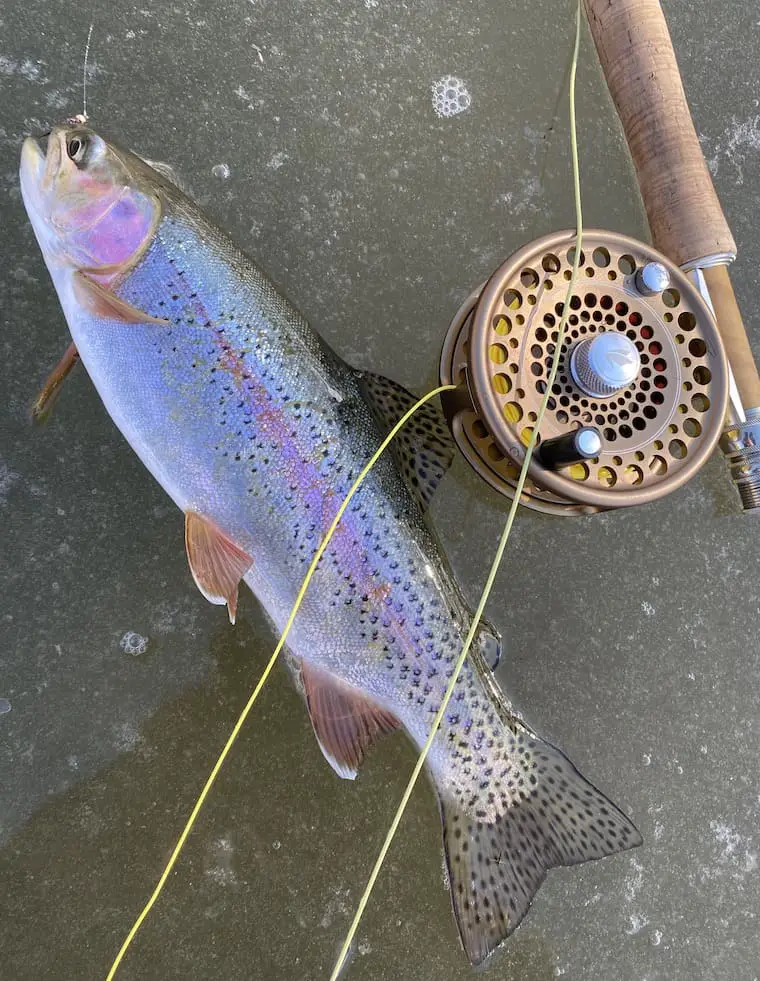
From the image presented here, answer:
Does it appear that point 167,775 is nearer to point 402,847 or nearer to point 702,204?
point 402,847

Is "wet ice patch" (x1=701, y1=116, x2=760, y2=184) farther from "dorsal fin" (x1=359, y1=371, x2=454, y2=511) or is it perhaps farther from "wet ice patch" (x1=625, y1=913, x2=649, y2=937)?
"wet ice patch" (x1=625, y1=913, x2=649, y2=937)

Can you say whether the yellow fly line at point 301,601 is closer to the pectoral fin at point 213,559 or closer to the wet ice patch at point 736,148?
the pectoral fin at point 213,559

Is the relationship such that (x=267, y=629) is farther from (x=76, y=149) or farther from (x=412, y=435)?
(x=76, y=149)

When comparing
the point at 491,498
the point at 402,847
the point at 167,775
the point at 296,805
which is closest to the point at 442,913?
the point at 402,847

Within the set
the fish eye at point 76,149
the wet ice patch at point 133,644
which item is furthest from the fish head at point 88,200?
the wet ice patch at point 133,644

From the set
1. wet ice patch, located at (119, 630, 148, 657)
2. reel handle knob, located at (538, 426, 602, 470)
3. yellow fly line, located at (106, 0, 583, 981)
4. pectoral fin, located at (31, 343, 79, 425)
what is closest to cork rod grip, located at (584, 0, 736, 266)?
yellow fly line, located at (106, 0, 583, 981)

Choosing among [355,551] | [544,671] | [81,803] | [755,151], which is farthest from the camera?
[755,151]

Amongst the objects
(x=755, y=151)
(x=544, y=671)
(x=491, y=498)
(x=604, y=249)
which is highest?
(x=755, y=151)
